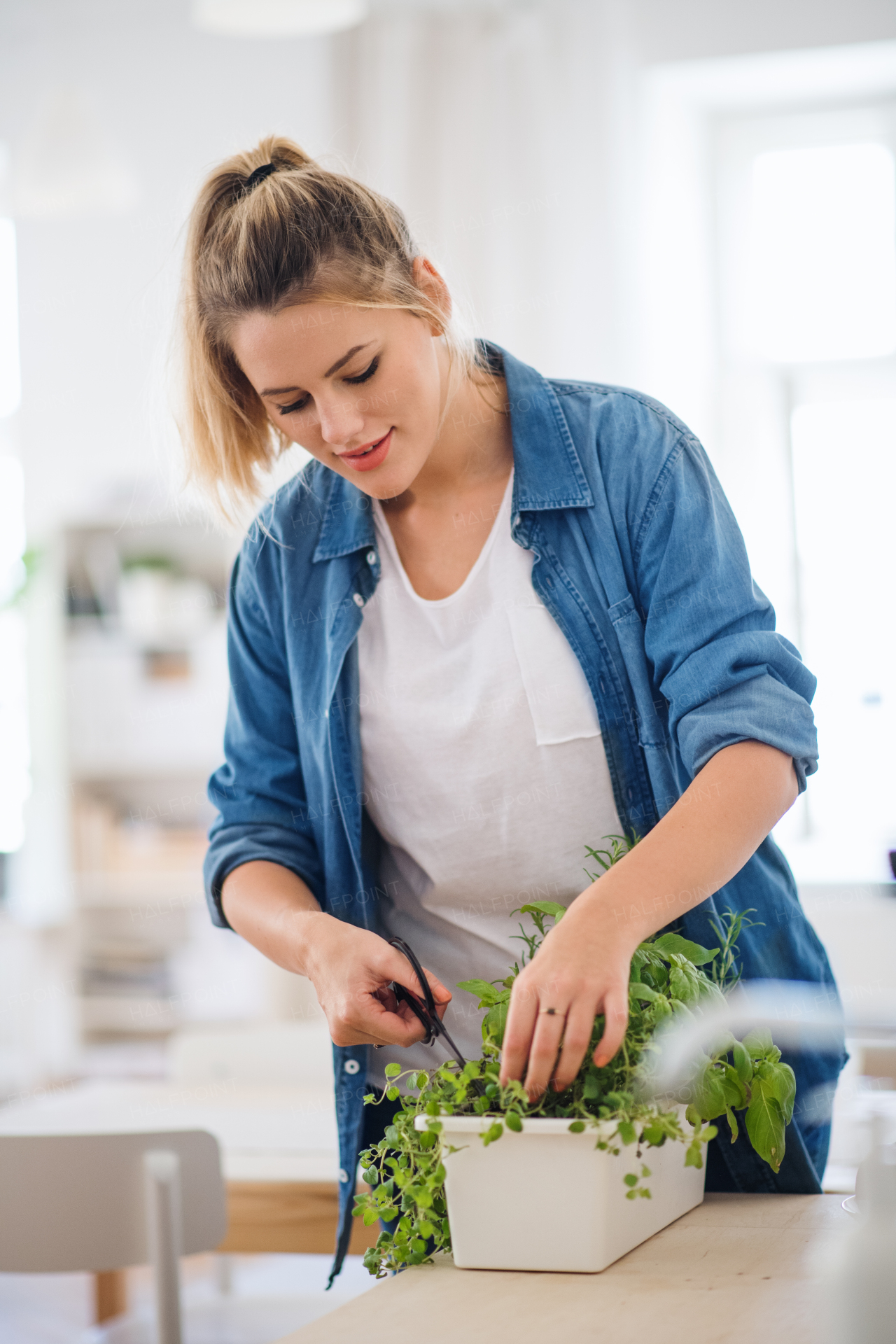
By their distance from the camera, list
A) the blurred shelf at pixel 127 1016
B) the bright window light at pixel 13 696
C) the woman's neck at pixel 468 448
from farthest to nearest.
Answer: the bright window light at pixel 13 696 < the blurred shelf at pixel 127 1016 < the woman's neck at pixel 468 448

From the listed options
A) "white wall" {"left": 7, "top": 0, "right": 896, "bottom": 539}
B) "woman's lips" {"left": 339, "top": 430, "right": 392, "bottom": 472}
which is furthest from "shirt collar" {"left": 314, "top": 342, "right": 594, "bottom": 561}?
"white wall" {"left": 7, "top": 0, "right": 896, "bottom": 539}

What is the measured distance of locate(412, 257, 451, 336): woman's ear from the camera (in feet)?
3.49

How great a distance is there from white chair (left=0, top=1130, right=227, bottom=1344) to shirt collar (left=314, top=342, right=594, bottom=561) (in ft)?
2.13

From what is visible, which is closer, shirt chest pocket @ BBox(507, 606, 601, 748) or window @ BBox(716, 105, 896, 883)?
shirt chest pocket @ BBox(507, 606, 601, 748)

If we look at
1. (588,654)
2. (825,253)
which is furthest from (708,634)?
(825,253)

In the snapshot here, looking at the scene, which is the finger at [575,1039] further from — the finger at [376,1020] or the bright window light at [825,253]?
the bright window light at [825,253]

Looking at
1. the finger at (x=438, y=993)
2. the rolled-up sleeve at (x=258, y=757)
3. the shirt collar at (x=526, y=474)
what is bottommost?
the finger at (x=438, y=993)

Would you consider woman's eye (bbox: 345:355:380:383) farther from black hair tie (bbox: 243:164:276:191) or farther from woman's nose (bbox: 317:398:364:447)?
black hair tie (bbox: 243:164:276:191)

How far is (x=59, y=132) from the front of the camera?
3055mm

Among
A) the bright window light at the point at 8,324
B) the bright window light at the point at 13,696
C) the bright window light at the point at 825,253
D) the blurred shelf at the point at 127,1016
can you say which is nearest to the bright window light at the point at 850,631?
the bright window light at the point at 825,253

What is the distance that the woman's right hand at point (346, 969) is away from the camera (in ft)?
2.91

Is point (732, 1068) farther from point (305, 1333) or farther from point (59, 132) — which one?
point (59, 132)

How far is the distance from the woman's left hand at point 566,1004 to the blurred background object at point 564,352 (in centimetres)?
260

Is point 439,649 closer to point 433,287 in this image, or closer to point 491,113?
point 433,287
